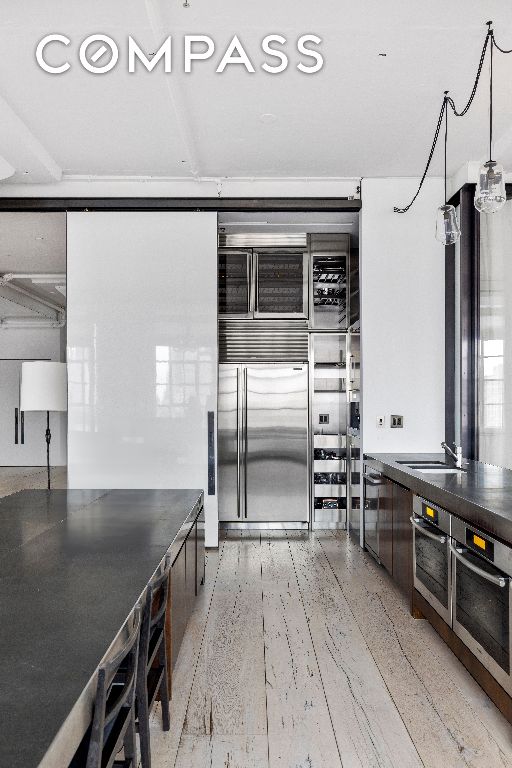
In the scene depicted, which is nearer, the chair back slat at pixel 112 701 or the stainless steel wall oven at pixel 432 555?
the chair back slat at pixel 112 701

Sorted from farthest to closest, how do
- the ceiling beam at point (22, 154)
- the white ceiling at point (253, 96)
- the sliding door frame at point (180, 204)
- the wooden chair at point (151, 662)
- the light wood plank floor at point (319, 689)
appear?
1. the sliding door frame at point (180, 204)
2. the ceiling beam at point (22, 154)
3. the white ceiling at point (253, 96)
4. the light wood plank floor at point (319, 689)
5. the wooden chair at point (151, 662)

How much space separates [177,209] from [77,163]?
0.90 m

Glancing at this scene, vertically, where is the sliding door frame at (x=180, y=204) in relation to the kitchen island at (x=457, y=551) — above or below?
above

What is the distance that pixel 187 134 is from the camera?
4.13 m

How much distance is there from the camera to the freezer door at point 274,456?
5672 mm

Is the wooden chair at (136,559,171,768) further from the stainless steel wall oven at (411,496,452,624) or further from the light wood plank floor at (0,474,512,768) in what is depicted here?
the stainless steel wall oven at (411,496,452,624)

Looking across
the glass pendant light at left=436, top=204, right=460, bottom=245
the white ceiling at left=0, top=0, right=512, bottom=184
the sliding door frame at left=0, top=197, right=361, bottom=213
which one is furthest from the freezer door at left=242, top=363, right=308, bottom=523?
the glass pendant light at left=436, top=204, right=460, bottom=245

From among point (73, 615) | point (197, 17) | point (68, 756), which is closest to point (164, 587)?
point (73, 615)

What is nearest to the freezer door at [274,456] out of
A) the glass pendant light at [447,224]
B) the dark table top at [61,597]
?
the dark table top at [61,597]

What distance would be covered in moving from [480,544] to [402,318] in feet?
9.14

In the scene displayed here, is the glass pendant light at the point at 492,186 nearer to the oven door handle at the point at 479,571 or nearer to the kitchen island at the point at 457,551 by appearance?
the kitchen island at the point at 457,551

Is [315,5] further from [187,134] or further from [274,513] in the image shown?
[274,513]

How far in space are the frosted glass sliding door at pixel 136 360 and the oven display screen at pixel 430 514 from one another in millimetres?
2254

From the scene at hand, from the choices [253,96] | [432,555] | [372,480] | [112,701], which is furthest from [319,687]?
[253,96]
